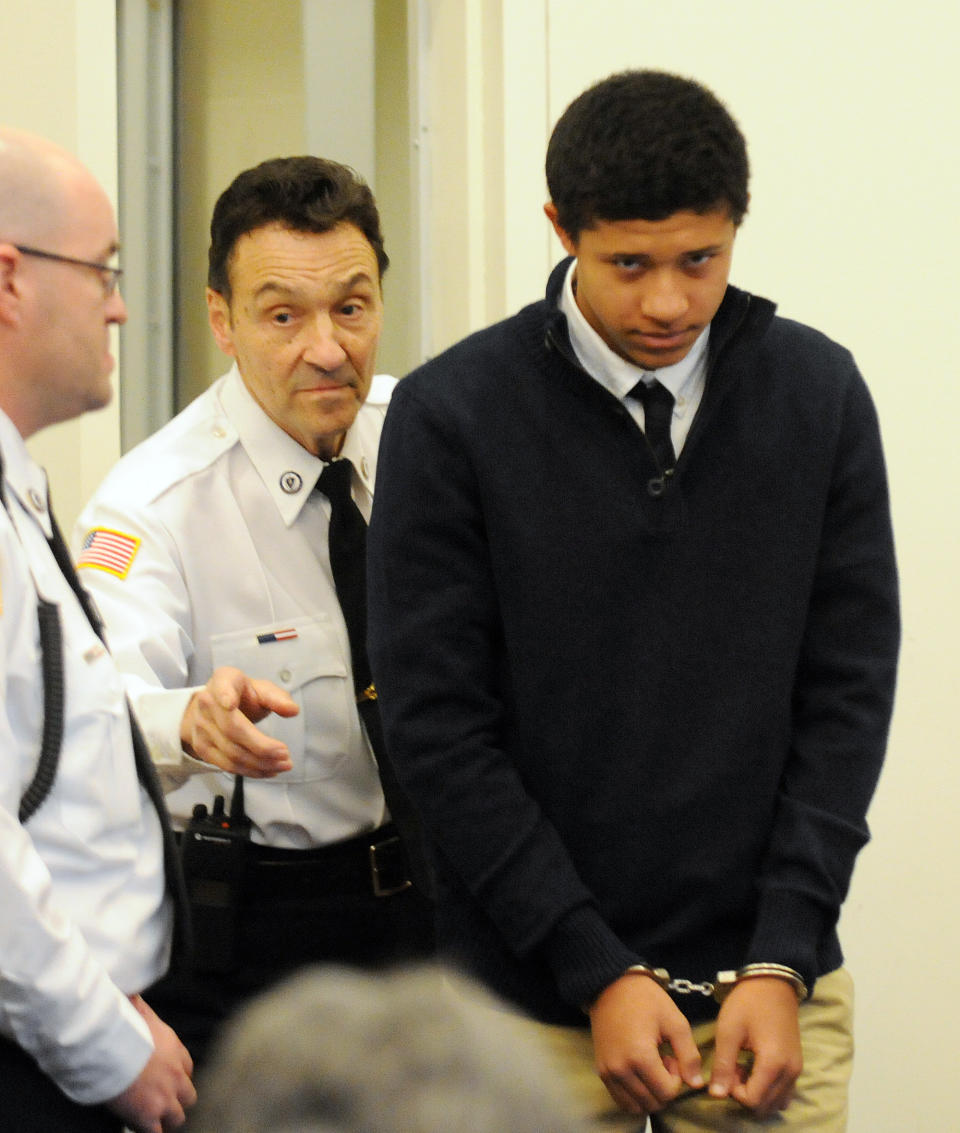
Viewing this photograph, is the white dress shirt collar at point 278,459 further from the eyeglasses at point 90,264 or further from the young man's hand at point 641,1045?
the young man's hand at point 641,1045

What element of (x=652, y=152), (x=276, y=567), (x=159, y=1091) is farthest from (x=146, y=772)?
(x=652, y=152)

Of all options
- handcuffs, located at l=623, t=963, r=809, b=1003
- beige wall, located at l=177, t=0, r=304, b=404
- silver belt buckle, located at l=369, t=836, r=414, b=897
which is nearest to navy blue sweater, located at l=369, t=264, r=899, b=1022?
handcuffs, located at l=623, t=963, r=809, b=1003

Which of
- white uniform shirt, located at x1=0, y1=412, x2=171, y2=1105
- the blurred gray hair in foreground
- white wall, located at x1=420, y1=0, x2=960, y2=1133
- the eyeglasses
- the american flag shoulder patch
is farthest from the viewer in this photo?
white wall, located at x1=420, y1=0, x2=960, y2=1133

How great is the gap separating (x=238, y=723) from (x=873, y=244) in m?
1.51

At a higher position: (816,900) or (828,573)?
(828,573)

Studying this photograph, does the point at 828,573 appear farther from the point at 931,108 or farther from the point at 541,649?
the point at 931,108

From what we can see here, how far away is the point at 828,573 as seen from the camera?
1389 mm

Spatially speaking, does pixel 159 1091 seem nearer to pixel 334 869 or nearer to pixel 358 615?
pixel 334 869

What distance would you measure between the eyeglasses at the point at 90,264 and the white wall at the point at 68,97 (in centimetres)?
112

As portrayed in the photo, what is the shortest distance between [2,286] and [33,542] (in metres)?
0.23

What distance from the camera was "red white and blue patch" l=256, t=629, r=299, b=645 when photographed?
177 cm

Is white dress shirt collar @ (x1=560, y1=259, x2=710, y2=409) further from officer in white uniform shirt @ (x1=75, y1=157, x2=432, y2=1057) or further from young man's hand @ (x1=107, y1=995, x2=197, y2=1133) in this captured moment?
young man's hand @ (x1=107, y1=995, x2=197, y2=1133)

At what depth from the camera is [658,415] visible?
1370 millimetres

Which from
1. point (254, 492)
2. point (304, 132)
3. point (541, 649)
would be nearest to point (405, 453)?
point (541, 649)
